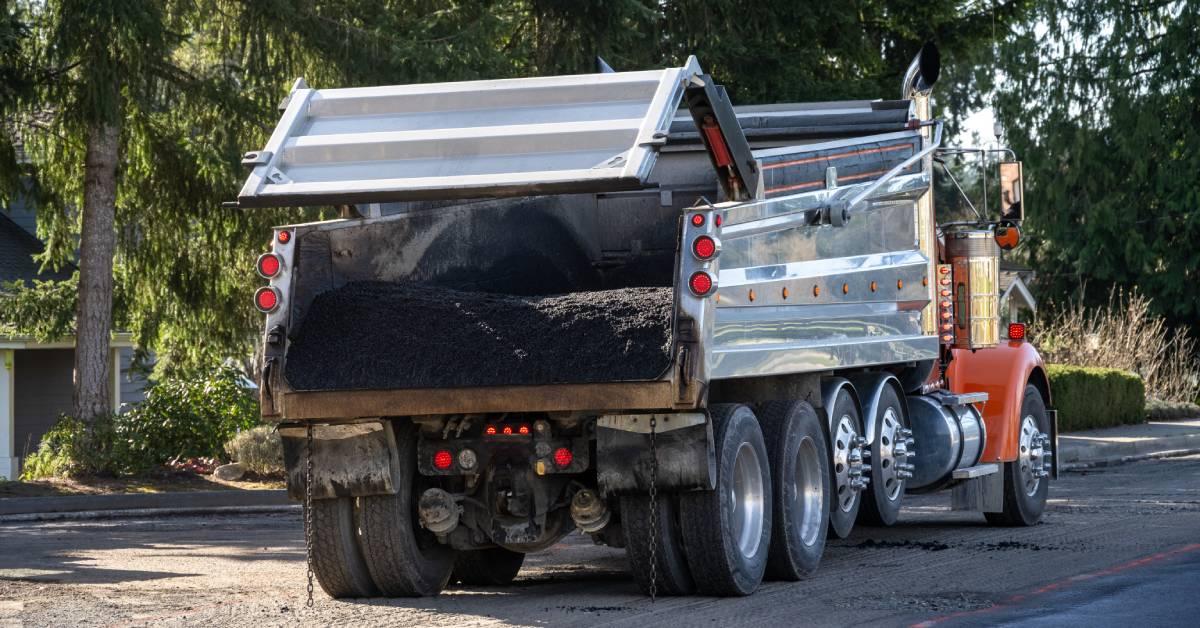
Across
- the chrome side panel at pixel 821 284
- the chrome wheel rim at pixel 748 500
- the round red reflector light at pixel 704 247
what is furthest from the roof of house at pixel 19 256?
the round red reflector light at pixel 704 247

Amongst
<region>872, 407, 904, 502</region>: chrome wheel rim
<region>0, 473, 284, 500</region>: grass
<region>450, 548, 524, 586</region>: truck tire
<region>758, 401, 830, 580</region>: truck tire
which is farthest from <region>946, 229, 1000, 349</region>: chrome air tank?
<region>0, 473, 284, 500</region>: grass

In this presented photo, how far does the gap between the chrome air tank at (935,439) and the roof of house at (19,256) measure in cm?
1688

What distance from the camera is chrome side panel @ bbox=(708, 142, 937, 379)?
29.3 ft

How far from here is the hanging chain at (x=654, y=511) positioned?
853 centimetres

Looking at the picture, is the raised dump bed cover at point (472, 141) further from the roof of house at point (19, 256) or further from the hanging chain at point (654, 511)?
the roof of house at point (19, 256)

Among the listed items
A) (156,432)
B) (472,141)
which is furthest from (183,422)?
(472,141)

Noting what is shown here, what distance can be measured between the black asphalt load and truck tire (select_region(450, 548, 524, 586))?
6.12ft

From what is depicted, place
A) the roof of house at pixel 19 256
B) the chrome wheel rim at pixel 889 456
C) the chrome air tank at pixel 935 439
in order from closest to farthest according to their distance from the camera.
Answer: the chrome wheel rim at pixel 889 456 → the chrome air tank at pixel 935 439 → the roof of house at pixel 19 256

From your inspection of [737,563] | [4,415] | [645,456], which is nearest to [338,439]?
[645,456]

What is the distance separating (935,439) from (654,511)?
408cm

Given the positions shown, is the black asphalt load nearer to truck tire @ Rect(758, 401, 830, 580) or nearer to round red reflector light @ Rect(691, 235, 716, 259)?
round red reflector light @ Rect(691, 235, 716, 259)

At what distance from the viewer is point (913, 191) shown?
1184cm

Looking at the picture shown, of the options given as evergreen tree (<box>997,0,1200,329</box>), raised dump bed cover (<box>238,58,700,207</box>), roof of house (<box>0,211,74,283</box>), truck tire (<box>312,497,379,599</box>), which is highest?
evergreen tree (<box>997,0,1200,329</box>)

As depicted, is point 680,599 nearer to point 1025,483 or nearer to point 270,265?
point 270,265
